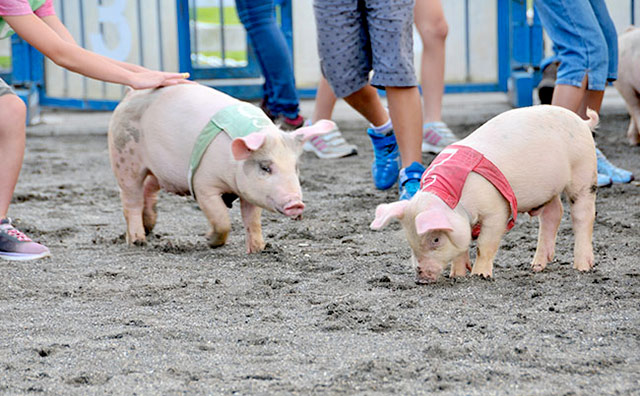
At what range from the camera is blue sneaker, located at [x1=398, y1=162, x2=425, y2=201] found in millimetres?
3965

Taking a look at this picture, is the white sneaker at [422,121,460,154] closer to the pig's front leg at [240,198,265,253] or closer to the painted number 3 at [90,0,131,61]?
the pig's front leg at [240,198,265,253]

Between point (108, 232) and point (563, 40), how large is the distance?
2234 millimetres

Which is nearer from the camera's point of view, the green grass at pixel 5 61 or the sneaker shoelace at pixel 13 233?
the sneaker shoelace at pixel 13 233

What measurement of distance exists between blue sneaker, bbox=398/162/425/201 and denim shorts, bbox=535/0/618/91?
0.92 meters

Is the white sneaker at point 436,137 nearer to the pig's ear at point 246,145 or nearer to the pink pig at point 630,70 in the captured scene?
the pink pig at point 630,70

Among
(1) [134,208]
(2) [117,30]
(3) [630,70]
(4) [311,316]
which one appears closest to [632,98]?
(3) [630,70]

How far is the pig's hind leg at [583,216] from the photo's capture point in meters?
3.14

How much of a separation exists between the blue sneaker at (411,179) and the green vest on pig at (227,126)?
73 centimetres

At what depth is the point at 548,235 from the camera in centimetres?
326

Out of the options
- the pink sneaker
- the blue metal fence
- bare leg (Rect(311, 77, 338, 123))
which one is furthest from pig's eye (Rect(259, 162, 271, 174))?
the blue metal fence

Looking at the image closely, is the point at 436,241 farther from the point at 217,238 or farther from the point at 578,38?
the point at 578,38

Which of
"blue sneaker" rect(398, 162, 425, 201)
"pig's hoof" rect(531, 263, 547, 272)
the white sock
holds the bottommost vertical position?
"pig's hoof" rect(531, 263, 547, 272)

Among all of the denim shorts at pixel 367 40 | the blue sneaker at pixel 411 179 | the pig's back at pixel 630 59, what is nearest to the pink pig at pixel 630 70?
the pig's back at pixel 630 59

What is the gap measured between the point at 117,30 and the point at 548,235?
18.5ft
